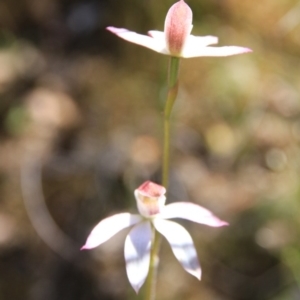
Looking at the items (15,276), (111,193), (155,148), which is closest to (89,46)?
(155,148)

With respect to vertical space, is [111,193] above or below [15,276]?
above

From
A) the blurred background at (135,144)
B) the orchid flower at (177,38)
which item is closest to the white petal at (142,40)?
the orchid flower at (177,38)

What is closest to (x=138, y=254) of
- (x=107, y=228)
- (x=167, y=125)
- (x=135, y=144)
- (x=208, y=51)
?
(x=107, y=228)

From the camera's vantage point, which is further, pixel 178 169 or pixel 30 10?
pixel 30 10

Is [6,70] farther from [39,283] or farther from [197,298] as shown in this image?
[197,298]

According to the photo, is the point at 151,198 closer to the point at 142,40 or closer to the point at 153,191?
the point at 153,191

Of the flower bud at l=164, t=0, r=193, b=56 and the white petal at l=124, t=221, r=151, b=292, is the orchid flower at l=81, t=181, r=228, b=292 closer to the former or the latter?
the white petal at l=124, t=221, r=151, b=292
